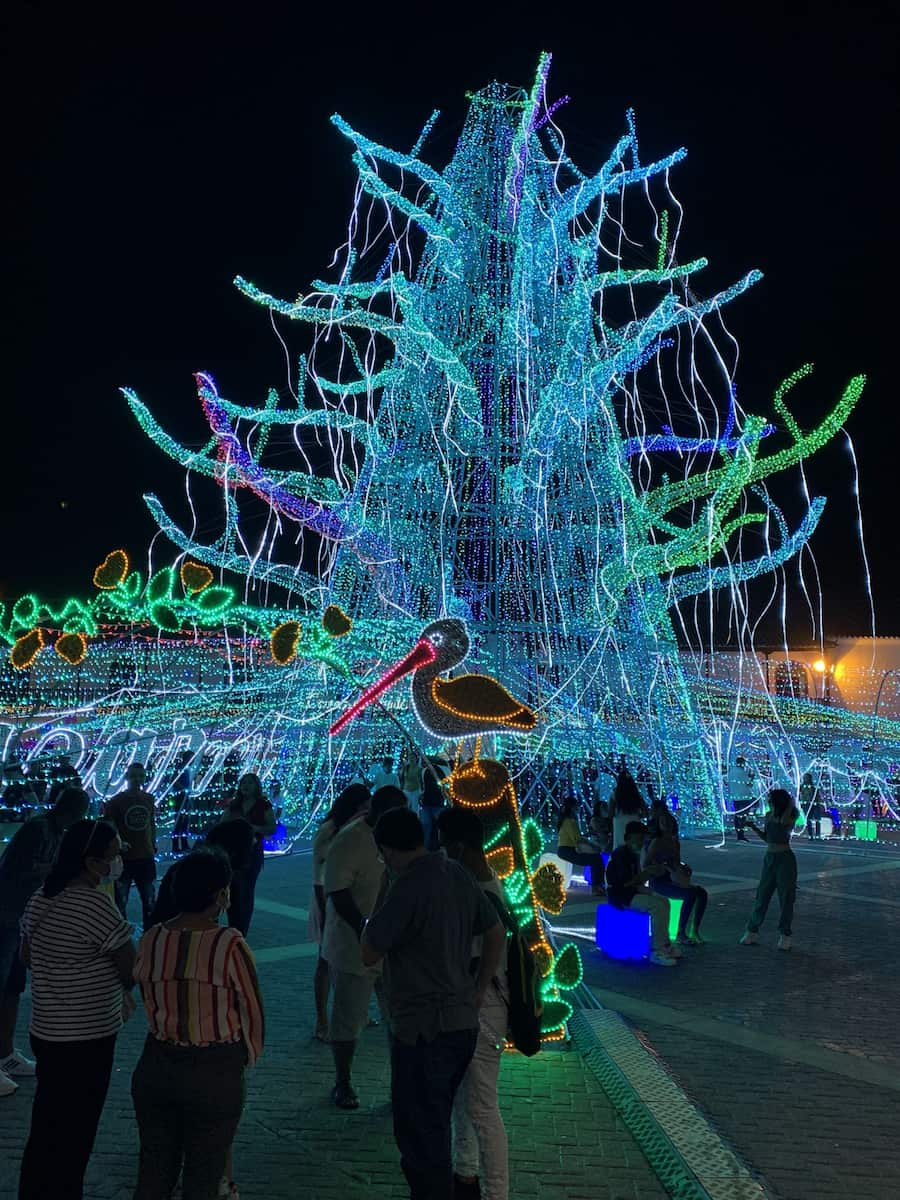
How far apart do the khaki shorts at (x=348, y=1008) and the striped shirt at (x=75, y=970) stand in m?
1.60

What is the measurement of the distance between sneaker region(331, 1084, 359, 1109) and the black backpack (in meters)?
1.32

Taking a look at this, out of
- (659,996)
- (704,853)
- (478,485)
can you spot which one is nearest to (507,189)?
(478,485)

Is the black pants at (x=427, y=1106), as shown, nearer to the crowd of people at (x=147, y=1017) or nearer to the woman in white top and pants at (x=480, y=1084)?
the woman in white top and pants at (x=480, y=1084)

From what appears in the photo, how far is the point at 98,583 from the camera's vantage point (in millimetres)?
14430

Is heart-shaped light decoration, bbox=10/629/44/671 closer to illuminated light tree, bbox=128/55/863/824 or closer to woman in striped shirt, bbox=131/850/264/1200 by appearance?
illuminated light tree, bbox=128/55/863/824

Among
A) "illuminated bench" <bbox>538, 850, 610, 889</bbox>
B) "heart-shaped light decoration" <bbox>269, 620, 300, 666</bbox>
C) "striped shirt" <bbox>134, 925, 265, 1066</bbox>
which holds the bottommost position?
"illuminated bench" <bbox>538, 850, 610, 889</bbox>

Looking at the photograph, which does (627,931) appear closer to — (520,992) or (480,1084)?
(520,992)

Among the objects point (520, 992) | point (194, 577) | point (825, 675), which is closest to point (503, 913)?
point (520, 992)

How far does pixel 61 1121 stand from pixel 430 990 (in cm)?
130

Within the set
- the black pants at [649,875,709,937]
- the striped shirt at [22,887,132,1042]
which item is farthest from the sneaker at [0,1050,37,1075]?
the black pants at [649,875,709,937]

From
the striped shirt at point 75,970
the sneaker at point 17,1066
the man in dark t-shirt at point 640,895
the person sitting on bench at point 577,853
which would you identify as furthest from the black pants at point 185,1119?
the person sitting on bench at point 577,853

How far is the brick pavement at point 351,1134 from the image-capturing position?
400 centimetres

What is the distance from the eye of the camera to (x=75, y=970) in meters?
3.47

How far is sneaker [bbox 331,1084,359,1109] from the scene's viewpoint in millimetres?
4844
